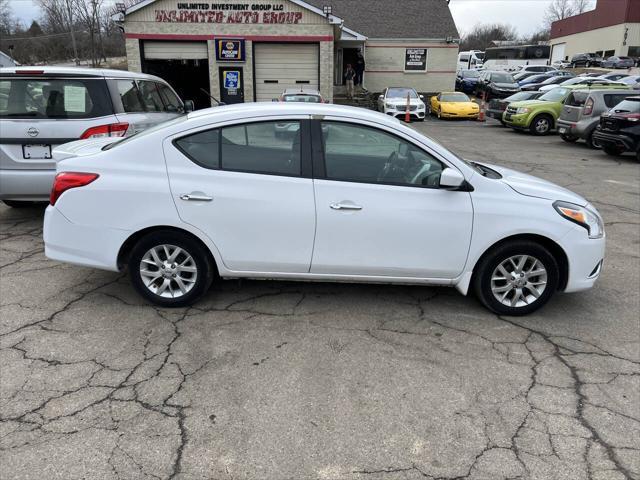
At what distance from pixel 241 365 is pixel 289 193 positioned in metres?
1.34

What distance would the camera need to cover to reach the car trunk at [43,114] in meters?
5.71

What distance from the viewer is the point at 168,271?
13.7ft

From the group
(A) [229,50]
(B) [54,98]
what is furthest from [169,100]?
(A) [229,50]

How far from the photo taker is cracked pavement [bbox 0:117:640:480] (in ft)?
8.75

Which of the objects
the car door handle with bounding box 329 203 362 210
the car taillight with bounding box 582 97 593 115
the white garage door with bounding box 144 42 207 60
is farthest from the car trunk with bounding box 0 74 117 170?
the white garage door with bounding box 144 42 207 60

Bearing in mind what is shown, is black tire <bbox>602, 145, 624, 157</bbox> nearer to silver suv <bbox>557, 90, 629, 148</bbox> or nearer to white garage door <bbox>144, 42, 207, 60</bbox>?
silver suv <bbox>557, 90, 629, 148</bbox>

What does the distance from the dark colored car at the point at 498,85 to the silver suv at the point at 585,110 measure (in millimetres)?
14213

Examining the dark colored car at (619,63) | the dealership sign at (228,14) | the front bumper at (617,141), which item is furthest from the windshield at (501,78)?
the dark colored car at (619,63)

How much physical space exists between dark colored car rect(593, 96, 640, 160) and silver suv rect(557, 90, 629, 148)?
6.10 feet

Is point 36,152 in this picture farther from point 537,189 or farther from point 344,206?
point 537,189

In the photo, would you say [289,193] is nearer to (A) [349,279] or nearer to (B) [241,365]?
(A) [349,279]

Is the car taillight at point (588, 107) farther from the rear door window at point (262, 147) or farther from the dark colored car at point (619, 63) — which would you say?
the dark colored car at point (619, 63)

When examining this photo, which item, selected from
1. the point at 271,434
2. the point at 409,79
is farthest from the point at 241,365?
the point at 409,79

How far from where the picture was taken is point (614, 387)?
3371 mm
